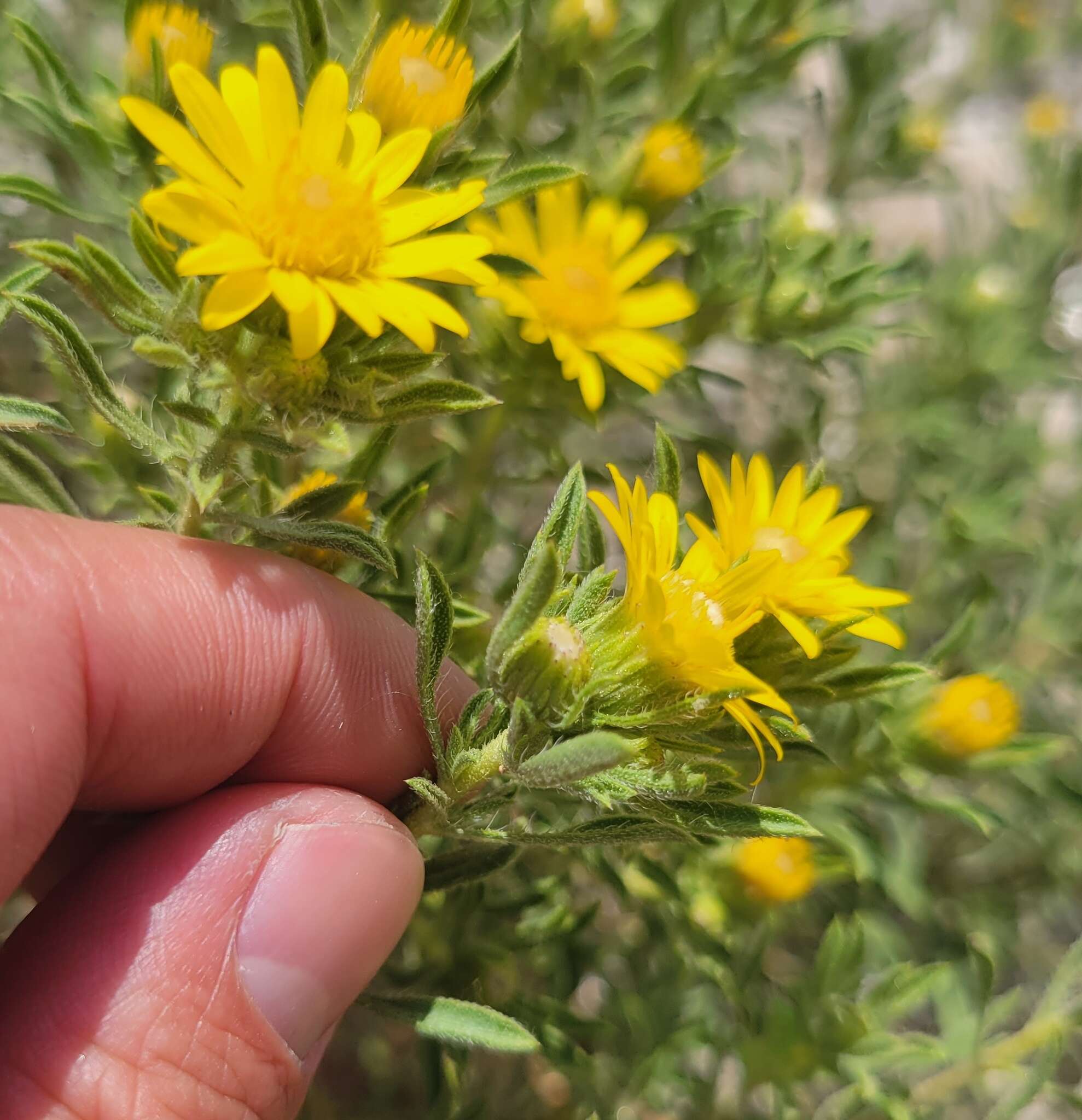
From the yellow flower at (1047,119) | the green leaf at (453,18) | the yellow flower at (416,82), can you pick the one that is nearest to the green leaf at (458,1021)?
the yellow flower at (416,82)

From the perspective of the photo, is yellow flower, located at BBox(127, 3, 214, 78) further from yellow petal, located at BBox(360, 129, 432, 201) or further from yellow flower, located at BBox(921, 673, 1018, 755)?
yellow flower, located at BBox(921, 673, 1018, 755)

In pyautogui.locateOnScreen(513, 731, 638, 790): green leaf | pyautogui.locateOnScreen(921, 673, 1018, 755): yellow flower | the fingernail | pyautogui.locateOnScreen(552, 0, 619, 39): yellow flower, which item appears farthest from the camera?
pyautogui.locateOnScreen(552, 0, 619, 39): yellow flower

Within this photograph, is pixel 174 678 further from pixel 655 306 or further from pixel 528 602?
pixel 655 306

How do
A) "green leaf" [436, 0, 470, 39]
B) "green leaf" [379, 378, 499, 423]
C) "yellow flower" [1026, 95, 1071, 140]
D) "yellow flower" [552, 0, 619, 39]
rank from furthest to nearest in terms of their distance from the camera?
"yellow flower" [1026, 95, 1071, 140] → "yellow flower" [552, 0, 619, 39] → "green leaf" [436, 0, 470, 39] → "green leaf" [379, 378, 499, 423]

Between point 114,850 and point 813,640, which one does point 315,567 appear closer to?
point 114,850

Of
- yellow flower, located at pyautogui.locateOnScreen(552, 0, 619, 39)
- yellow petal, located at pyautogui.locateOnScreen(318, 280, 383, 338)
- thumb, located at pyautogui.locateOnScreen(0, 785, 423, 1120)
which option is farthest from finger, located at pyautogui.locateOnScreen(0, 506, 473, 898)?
yellow flower, located at pyautogui.locateOnScreen(552, 0, 619, 39)

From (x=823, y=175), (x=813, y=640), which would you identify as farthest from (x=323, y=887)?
(x=823, y=175)

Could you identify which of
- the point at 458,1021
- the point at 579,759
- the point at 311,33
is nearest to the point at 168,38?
the point at 311,33
